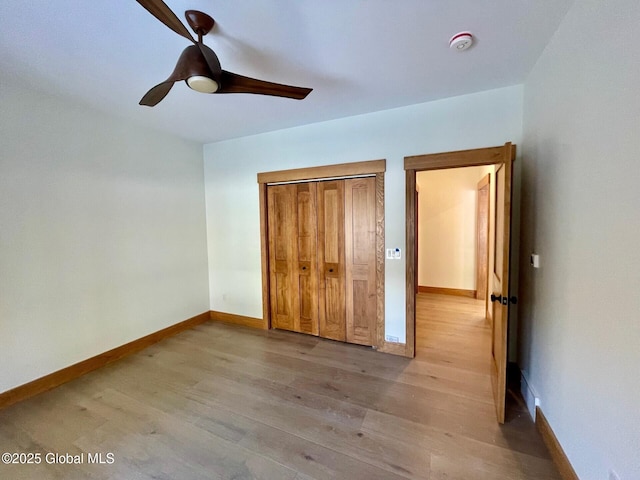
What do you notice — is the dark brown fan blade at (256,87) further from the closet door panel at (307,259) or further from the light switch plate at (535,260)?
the light switch plate at (535,260)

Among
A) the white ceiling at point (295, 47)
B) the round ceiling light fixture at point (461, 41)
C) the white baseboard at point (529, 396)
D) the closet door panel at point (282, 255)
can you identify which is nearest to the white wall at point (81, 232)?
the white ceiling at point (295, 47)

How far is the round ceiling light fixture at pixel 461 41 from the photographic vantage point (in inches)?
63.9

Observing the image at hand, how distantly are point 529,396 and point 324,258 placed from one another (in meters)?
2.22

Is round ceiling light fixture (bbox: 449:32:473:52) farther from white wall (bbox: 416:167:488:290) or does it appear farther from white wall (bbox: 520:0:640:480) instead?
white wall (bbox: 416:167:488:290)

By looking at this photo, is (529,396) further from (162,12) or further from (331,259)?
(162,12)

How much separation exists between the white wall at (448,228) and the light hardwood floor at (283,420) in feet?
7.89

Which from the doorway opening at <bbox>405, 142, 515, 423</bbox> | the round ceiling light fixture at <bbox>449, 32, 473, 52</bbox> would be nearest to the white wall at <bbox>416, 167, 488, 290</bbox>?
the doorway opening at <bbox>405, 142, 515, 423</bbox>

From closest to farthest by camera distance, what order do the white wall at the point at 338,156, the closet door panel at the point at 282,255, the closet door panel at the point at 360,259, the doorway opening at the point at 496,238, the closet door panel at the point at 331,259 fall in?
the doorway opening at the point at 496,238, the white wall at the point at 338,156, the closet door panel at the point at 360,259, the closet door panel at the point at 331,259, the closet door panel at the point at 282,255

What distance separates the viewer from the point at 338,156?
299 centimetres

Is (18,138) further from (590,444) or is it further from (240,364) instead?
(590,444)

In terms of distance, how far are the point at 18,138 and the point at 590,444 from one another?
4370mm

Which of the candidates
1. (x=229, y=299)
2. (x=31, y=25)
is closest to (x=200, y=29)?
(x=31, y=25)

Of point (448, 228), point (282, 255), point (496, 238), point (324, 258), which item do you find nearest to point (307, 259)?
point (324, 258)

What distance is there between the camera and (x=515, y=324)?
8.14 feet
